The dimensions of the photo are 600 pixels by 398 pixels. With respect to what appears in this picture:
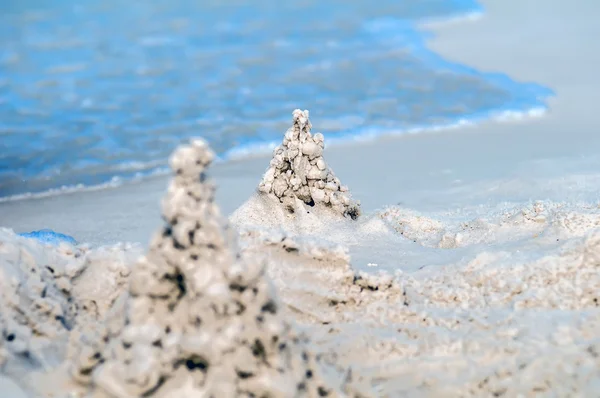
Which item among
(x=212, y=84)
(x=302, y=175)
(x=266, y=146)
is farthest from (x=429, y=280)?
(x=212, y=84)

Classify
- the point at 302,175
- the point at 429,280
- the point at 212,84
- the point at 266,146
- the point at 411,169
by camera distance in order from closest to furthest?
the point at 429,280
the point at 302,175
the point at 411,169
the point at 266,146
the point at 212,84

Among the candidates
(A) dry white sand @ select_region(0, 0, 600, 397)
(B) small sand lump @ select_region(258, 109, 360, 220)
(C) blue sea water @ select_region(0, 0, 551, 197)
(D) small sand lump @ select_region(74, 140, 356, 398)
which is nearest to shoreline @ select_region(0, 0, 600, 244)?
(A) dry white sand @ select_region(0, 0, 600, 397)

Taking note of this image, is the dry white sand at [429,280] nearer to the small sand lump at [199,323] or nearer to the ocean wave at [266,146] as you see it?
the small sand lump at [199,323]

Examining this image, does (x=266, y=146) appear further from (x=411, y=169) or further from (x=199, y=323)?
(x=199, y=323)

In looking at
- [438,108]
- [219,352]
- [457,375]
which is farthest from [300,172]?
[438,108]

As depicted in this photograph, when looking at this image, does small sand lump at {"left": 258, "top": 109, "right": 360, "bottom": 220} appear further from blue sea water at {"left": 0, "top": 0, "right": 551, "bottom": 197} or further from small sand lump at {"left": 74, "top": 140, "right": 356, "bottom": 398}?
blue sea water at {"left": 0, "top": 0, "right": 551, "bottom": 197}

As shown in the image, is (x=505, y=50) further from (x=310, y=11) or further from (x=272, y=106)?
(x=310, y=11)

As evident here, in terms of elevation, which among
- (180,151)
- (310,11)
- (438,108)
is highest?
(310,11)
